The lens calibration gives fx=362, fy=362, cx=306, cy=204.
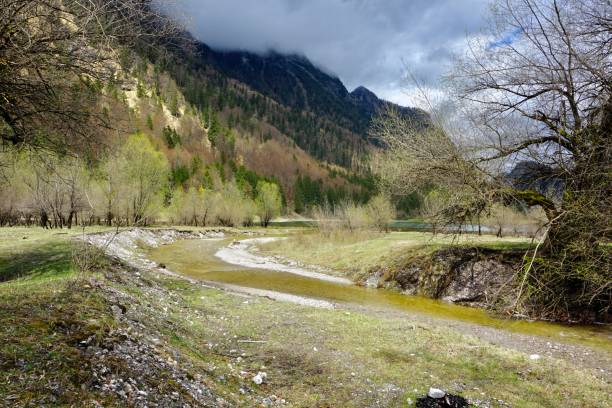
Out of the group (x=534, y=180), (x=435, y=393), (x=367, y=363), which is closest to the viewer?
(x=435, y=393)

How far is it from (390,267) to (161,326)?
17811 mm

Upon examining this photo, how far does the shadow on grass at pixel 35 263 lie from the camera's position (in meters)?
12.3

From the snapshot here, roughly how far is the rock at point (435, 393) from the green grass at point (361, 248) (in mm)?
12230

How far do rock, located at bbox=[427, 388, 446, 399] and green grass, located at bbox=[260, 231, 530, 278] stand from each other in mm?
12230

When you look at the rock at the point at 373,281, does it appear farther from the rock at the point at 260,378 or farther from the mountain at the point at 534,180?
the rock at the point at 260,378

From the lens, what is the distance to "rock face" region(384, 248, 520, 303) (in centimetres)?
1862

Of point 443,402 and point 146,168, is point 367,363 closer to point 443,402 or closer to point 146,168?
point 443,402

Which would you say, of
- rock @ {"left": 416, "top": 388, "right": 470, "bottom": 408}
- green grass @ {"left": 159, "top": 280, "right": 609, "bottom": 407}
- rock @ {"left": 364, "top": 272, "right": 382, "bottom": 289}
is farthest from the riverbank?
rock @ {"left": 364, "top": 272, "right": 382, "bottom": 289}

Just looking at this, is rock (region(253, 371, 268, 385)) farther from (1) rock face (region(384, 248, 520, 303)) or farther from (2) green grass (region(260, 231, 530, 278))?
(1) rock face (region(384, 248, 520, 303))

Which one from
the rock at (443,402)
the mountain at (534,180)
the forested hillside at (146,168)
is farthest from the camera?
the mountain at (534,180)

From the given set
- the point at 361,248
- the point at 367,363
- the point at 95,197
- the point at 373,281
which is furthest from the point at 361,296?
the point at 95,197

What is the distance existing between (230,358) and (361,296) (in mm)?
13042

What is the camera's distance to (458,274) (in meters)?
20.0

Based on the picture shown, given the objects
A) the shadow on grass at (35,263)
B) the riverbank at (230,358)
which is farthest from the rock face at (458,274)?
the shadow on grass at (35,263)
